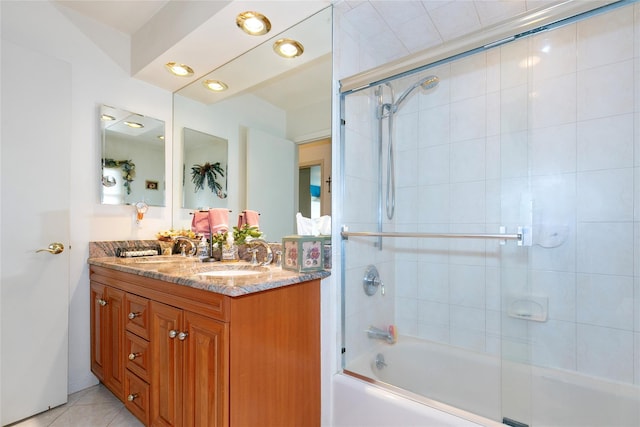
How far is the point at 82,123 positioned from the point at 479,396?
285cm

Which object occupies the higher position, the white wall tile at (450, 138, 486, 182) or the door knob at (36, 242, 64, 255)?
the white wall tile at (450, 138, 486, 182)

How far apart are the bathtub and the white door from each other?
1.69 metres

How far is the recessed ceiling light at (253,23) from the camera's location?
1623mm

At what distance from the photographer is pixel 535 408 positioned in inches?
51.8

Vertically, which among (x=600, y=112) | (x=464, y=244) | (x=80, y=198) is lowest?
(x=464, y=244)

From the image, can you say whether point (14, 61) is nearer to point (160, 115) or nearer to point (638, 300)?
point (160, 115)

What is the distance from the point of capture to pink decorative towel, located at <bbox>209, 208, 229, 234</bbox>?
2.07m

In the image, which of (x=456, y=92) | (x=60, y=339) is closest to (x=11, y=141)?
(x=60, y=339)

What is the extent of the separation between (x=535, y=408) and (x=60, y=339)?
252cm

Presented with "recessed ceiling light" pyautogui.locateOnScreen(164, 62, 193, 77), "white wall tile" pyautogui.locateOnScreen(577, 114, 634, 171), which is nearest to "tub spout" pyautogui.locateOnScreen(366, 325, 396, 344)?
"white wall tile" pyautogui.locateOnScreen(577, 114, 634, 171)

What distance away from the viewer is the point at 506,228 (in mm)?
1697

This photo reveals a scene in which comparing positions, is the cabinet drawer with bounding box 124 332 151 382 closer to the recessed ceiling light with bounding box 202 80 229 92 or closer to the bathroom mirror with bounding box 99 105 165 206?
the bathroom mirror with bounding box 99 105 165 206

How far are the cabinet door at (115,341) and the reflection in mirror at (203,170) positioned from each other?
33.0 inches

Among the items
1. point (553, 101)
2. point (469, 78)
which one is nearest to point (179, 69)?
point (469, 78)
